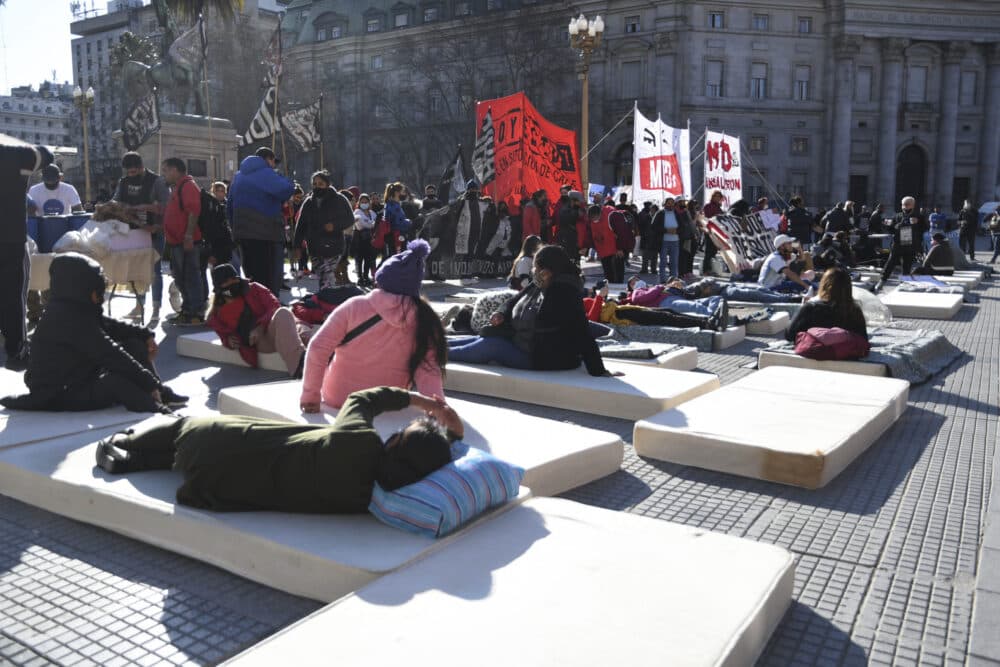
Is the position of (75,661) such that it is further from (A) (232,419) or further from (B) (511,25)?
(B) (511,25)

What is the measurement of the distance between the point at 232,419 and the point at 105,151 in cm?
7361

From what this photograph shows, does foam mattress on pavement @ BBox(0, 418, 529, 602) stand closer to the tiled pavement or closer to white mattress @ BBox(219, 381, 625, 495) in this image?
the tiled pavement

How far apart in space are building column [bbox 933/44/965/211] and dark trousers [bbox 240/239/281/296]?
52.3 meters

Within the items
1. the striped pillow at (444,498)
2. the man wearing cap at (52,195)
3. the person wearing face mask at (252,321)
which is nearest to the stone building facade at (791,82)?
the man wearing cap at (52,195)

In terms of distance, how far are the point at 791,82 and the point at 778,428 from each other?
5226cm

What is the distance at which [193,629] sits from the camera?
10.3ft

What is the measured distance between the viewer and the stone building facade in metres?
51.8

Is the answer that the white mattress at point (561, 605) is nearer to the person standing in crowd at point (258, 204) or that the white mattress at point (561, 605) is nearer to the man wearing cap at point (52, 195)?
the person standing in crowd at point (258, 204)

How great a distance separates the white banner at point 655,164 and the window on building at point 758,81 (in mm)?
34122

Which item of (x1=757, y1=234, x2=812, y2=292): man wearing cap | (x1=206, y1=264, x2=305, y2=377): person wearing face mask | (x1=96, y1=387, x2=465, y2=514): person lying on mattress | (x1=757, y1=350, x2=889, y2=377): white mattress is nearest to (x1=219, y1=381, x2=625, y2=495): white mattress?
(x1=96, y1=387, x2=465, y2=514): person lying on mattress

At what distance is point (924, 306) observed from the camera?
499 inches

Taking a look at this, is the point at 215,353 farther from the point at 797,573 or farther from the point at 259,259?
the point at 797,573

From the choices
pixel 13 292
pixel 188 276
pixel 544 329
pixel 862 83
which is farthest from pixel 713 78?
pixel 13 292

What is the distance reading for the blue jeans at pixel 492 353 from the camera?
285 inches
